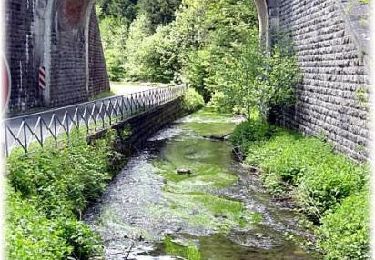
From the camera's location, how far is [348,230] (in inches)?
299

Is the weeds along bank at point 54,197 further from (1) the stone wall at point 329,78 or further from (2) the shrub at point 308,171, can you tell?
(1) the stone wall at point 329,78

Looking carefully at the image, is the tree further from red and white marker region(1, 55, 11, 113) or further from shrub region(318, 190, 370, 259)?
red and white marker region(1, 55, 11, 113)

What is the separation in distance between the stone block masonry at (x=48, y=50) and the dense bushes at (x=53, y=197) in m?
5.71

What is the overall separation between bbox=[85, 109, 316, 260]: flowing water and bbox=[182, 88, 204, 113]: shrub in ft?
47.3

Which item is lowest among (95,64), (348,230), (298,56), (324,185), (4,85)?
(348,230)

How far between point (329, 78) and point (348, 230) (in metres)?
5.51

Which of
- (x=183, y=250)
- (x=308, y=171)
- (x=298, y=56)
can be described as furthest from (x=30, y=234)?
(x=298, y=56)

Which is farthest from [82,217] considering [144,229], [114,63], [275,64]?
[114,63]

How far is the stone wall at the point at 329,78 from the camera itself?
33.9 ft

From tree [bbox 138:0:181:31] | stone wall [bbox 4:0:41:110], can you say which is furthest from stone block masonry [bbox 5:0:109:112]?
tree [bbox 138:0:181:31]

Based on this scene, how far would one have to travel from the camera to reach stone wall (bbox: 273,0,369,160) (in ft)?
33.9

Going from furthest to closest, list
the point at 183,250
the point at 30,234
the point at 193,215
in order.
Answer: the point at 193,215
the point at 183,250
the point at 30,234

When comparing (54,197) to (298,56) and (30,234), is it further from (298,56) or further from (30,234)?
(298,56)

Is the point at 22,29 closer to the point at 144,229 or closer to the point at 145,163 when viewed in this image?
the point at 145,163
